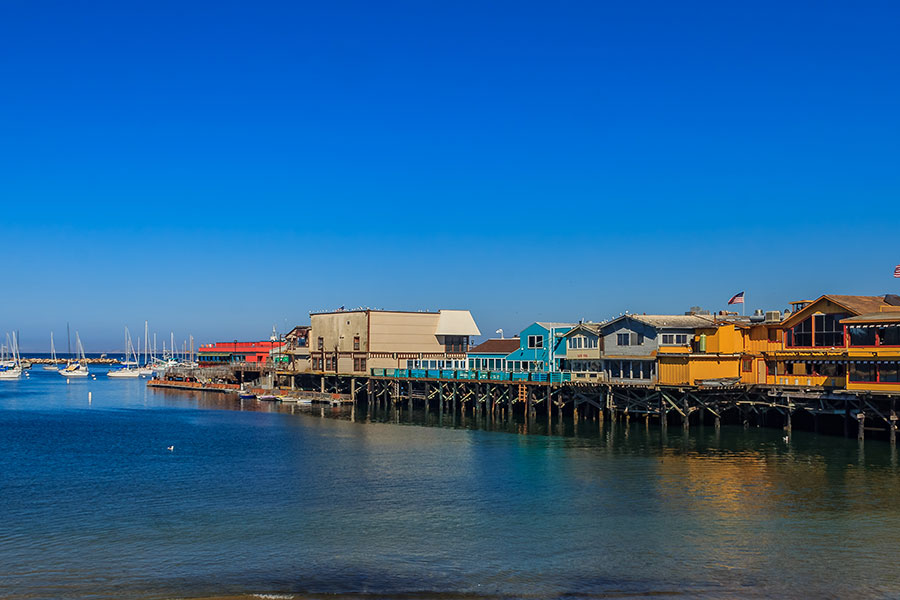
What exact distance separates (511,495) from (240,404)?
71220mm

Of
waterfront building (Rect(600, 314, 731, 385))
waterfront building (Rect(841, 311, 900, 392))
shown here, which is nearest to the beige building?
waterfront building (Rect(600, 314, 731, 385))

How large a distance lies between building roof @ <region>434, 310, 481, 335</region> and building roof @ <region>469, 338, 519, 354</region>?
1333 cm

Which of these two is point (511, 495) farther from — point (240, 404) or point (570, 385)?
point (240, 404)

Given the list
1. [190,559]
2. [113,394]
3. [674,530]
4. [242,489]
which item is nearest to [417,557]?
[190,559]

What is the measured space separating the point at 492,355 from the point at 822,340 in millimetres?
37491

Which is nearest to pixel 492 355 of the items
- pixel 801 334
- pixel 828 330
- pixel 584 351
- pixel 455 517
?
pixel 584 351

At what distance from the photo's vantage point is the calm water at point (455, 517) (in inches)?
1104

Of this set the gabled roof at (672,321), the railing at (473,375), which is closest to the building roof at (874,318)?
the gabled roof at (672,321)

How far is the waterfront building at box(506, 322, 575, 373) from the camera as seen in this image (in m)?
82.8

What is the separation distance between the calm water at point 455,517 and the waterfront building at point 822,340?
180 inches

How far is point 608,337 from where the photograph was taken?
7662 centimetres

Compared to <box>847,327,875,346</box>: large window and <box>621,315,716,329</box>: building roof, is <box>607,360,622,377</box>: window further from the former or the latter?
<box>847,327,875,346</box>: large window

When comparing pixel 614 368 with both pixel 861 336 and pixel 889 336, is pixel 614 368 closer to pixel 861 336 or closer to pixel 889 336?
pixel 861 336

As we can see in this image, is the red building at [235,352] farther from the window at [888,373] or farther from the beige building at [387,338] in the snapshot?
the window at [888,373]
